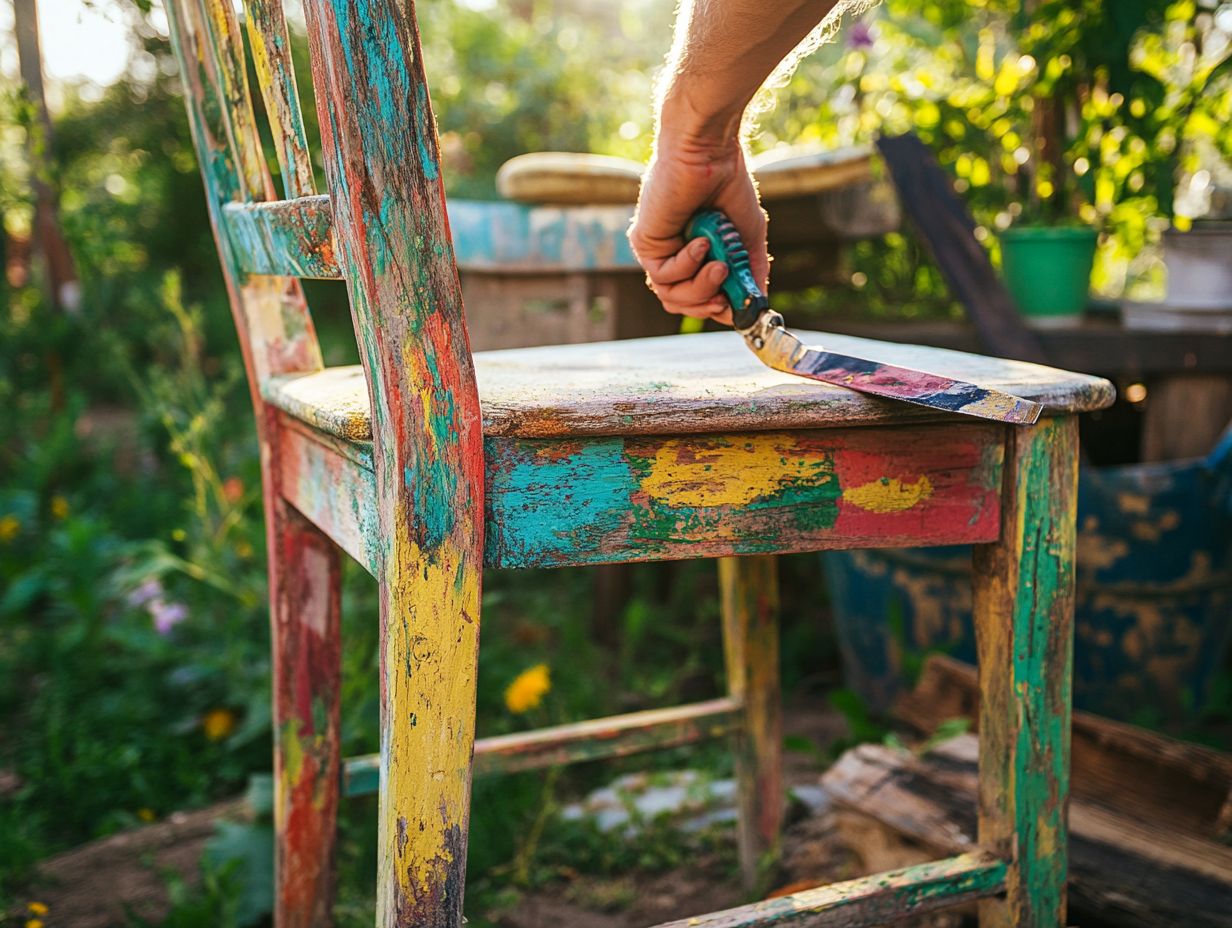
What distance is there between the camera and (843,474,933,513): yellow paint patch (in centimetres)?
87

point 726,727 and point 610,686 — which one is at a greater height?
point 726,727

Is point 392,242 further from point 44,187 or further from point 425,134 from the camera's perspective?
point 44,187

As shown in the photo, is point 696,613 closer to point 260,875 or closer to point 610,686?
point 610,686

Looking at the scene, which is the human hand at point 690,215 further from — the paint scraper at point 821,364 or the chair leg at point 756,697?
the chair leg at point 756,697

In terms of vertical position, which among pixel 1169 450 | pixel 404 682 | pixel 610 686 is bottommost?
pixel 610 686

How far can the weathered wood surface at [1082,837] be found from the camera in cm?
121

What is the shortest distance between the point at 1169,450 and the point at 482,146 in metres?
3.03

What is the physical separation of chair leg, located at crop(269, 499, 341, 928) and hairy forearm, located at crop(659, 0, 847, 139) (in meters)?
0.63

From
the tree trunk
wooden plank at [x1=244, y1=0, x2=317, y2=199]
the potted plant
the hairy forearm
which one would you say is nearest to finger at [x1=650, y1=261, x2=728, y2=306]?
the hairy forearm

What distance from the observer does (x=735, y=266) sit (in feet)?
3.14

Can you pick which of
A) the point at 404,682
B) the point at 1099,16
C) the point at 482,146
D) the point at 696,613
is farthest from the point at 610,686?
the point at 482,146

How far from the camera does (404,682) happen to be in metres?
0.75

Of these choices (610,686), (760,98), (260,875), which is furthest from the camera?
(610,686)

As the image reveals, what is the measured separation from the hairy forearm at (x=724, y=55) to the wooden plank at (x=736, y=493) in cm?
28
